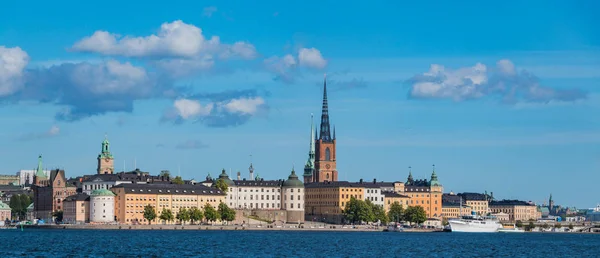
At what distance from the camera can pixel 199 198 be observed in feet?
560

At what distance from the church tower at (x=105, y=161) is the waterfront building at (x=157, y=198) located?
26.8 meters

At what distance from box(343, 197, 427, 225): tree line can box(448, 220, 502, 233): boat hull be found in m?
7.82

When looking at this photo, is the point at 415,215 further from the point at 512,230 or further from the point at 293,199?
the point at 293,199

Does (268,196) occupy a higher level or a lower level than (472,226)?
higher

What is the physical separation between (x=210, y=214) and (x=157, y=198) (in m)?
8.78

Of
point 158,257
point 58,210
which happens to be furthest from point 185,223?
point 158,257

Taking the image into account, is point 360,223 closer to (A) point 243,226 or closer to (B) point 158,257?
(A) point 243,226

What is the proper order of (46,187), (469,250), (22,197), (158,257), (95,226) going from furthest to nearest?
(22,197) → (46,187) → (95,226) → (469,250) → (158,257)

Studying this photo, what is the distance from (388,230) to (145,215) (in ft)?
110

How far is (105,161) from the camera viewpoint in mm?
195625

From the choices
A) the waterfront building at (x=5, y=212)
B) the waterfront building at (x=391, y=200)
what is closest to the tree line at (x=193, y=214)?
the waterfront building at (x=5, y=212)

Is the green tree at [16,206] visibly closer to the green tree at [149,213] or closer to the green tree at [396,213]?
the green tree at [149,213]

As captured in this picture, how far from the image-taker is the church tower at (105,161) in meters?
195

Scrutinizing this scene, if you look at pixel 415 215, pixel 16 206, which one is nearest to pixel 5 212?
pixel 16 206
